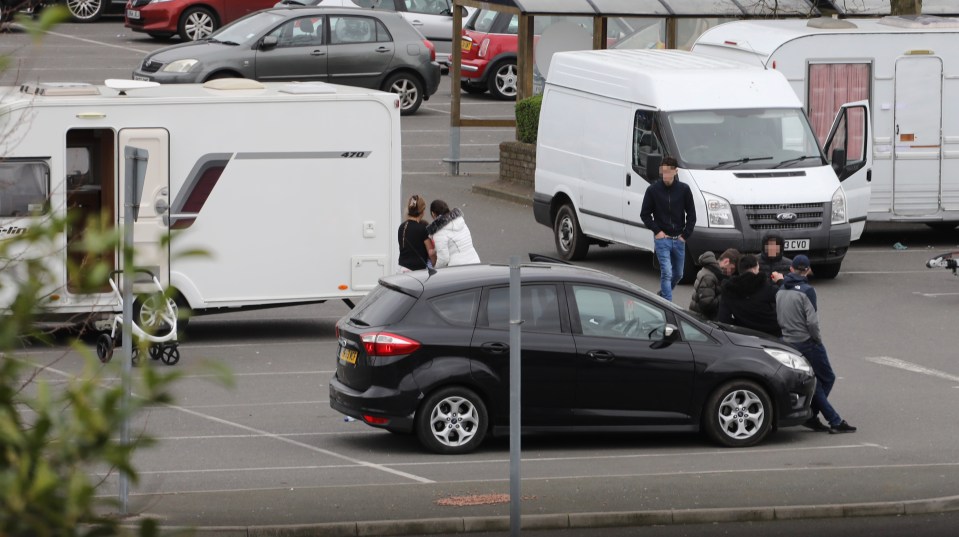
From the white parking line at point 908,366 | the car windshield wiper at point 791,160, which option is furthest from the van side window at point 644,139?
the white parking line at point 908,366

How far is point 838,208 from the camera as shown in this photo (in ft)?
64.3

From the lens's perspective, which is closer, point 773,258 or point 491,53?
point 773,258

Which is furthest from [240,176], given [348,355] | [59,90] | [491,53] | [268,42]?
[491,53]

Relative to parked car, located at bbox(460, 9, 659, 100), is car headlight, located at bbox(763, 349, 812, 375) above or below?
below

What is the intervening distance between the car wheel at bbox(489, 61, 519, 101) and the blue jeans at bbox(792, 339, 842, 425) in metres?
22.7

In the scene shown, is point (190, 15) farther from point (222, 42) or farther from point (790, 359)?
point (790, 359)

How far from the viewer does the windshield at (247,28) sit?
2956 cm

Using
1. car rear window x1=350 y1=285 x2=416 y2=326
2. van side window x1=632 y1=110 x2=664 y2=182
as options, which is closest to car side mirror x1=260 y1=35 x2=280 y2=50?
van side window x1=632 y1=110 x2=664 y2=182

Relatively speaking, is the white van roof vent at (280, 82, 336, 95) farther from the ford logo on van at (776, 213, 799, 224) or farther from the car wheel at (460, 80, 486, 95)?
the car wheel at (460, 80, 486, 95)

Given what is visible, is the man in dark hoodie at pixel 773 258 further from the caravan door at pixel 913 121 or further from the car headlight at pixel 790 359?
the caravan door at pixel 913 121

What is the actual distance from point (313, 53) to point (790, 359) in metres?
18.7

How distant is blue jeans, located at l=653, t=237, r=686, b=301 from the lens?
1742cm

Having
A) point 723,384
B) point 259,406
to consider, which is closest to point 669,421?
point 723,384

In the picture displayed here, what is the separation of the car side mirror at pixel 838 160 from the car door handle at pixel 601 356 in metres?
8.43
